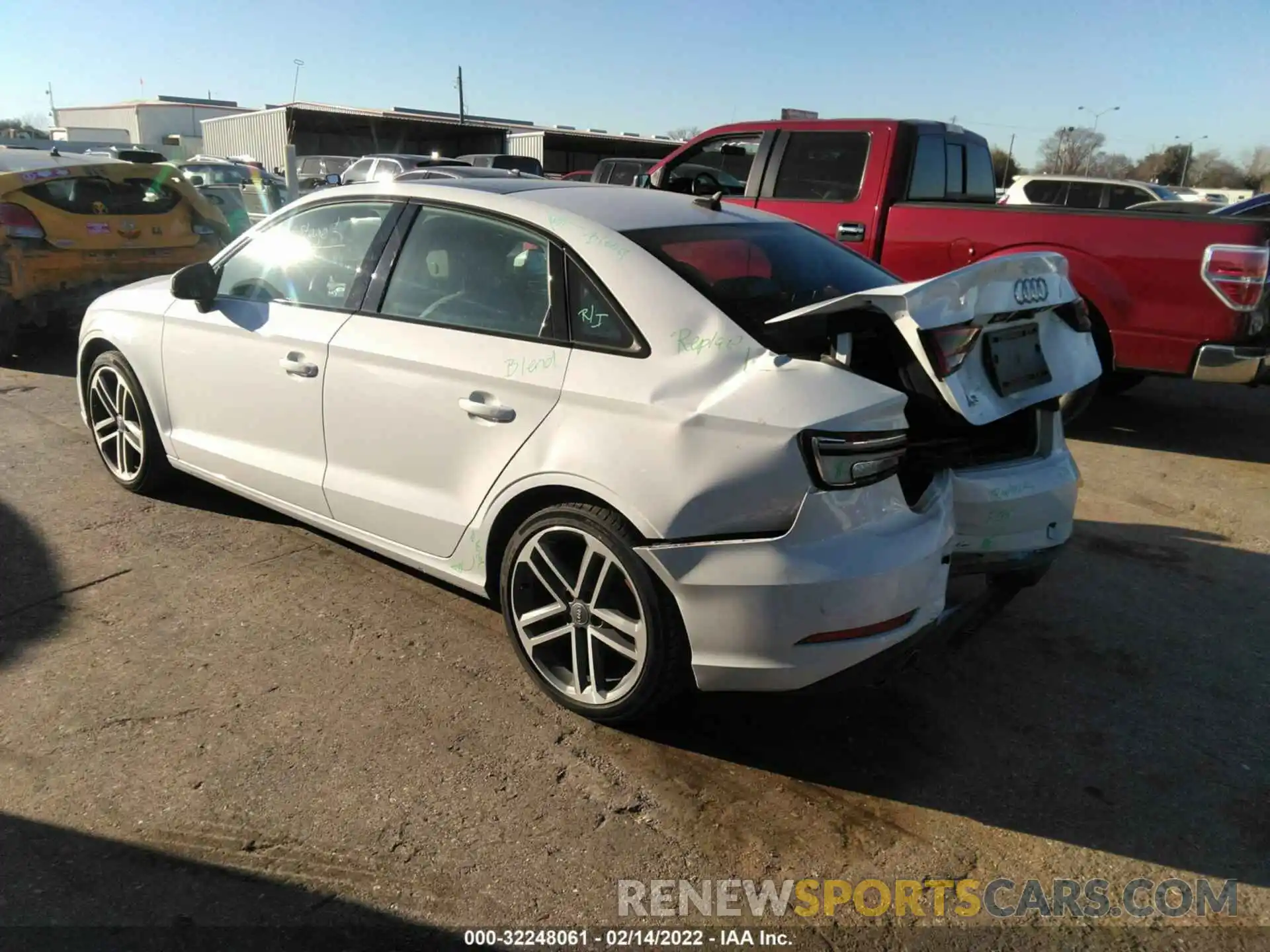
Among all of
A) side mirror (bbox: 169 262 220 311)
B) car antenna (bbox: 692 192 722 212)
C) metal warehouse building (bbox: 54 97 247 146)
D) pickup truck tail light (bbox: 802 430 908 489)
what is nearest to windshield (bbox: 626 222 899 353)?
car antenna (bbox: 692 192 722 212)

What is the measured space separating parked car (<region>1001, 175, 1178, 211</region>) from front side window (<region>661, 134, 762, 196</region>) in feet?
28.5

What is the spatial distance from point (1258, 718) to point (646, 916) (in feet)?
7.53

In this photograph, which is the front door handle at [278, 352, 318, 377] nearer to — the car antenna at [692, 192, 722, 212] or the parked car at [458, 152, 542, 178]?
the car antenna at [692, 192, 722, 212]

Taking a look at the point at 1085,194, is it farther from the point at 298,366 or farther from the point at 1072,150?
the point at 1072,150

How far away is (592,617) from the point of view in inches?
116

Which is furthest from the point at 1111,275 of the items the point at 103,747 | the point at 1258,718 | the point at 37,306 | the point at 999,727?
the point at 37,306

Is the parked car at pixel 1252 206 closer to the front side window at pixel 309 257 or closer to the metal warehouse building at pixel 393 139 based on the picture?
the front side window at pixel 309 257

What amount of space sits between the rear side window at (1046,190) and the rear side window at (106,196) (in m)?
12.8

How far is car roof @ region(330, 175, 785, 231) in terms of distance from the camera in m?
3.27

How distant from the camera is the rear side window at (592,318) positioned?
2.91m

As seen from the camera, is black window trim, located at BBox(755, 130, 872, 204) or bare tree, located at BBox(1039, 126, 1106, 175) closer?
black window trim, located at BBox(755, 130, 872, 204)

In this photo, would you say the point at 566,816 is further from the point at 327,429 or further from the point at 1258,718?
the point at 1258,718

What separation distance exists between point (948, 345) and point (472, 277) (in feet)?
5.47

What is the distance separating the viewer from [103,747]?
2.88 m
